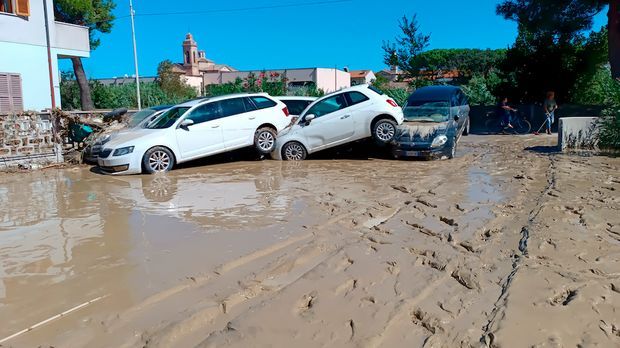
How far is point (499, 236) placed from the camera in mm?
5656

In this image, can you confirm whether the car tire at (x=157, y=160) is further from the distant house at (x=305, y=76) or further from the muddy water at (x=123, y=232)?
the distant house at (x=305, y=76)

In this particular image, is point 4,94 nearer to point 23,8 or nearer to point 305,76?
point 23,8

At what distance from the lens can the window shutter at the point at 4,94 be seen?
1808 centimetres

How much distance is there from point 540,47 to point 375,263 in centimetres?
2015

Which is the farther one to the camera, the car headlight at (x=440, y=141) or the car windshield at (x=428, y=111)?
the car windshield at (x=428, y=111)

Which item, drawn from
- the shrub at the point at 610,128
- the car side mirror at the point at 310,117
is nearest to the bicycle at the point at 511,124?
the shrub at the point at 610,128

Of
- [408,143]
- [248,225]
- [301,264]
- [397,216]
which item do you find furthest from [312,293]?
[408,143]

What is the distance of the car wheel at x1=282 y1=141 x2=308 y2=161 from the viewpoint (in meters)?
12.4

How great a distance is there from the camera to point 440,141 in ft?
38.7

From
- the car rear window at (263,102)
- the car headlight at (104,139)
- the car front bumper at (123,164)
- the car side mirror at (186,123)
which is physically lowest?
the car front bumper at (123,164)

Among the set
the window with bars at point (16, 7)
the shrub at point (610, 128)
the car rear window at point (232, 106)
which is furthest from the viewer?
the window with bars at point (16, 7)

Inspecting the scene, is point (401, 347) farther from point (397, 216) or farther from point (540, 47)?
point (540, 47)

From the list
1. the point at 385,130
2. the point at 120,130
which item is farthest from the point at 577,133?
the point at 120,130

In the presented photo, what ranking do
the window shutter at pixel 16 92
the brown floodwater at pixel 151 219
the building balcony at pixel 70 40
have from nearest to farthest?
the brown floodwater at pixel 151 219, the window shutter at pixel 16 92, the building balcony at pixel 70 40
